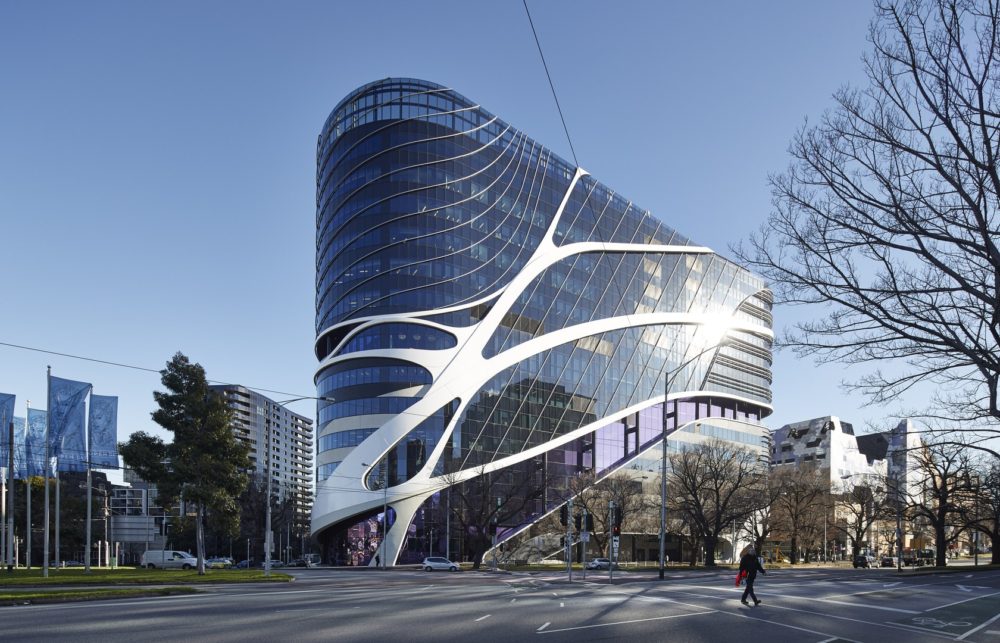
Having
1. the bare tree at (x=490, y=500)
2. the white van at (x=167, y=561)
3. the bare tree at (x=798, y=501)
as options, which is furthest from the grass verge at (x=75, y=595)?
the bare tree at (x=798, y=501)

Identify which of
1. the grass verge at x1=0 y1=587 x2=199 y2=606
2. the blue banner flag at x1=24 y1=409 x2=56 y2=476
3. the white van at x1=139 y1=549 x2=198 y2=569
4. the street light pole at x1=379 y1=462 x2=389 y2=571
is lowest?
the white van at x1=139 y1=549 x2=198 y2=569

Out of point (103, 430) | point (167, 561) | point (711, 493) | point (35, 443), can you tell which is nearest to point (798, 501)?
point (711, 493)

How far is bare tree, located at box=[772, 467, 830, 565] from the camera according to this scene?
3354 inches

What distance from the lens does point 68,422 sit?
1945 inches

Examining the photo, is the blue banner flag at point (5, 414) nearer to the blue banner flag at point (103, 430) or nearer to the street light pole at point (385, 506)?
the blue banner flag at point (103, 430)

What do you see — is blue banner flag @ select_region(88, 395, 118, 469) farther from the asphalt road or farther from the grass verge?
the asphalt road

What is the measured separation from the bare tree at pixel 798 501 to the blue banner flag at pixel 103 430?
63572 millimetres

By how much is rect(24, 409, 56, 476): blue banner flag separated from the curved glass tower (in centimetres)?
2987

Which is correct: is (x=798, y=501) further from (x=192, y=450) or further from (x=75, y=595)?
(x=75, y=595)

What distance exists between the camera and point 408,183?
275 ft

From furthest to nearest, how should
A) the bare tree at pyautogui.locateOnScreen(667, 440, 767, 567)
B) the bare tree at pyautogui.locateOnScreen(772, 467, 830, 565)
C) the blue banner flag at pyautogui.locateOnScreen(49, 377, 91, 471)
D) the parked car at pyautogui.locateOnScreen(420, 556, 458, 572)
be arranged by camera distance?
1. the bare tree at pyautogui.locateOnScreen(772, 467, 830, 565)
2. the bare tree at pyautogui.locateOnScreen(667, 440, 767, 567)
3. the parked car at pyautogui.locateOnScreen(420, 556, 458, 572)
4. the blue banner flag at pyautogui.locateOnScreen(49, 377, 91, 471)

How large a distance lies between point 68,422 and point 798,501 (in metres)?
72.6

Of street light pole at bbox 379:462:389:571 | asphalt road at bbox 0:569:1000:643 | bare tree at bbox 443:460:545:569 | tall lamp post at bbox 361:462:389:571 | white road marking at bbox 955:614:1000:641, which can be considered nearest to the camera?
asphalt road at bbox 0:569:1000:643

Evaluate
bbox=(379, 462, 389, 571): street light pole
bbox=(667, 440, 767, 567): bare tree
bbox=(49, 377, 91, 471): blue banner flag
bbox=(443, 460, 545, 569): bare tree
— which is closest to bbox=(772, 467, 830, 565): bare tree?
bbox=(667, 440, 767, 567): bare tree
